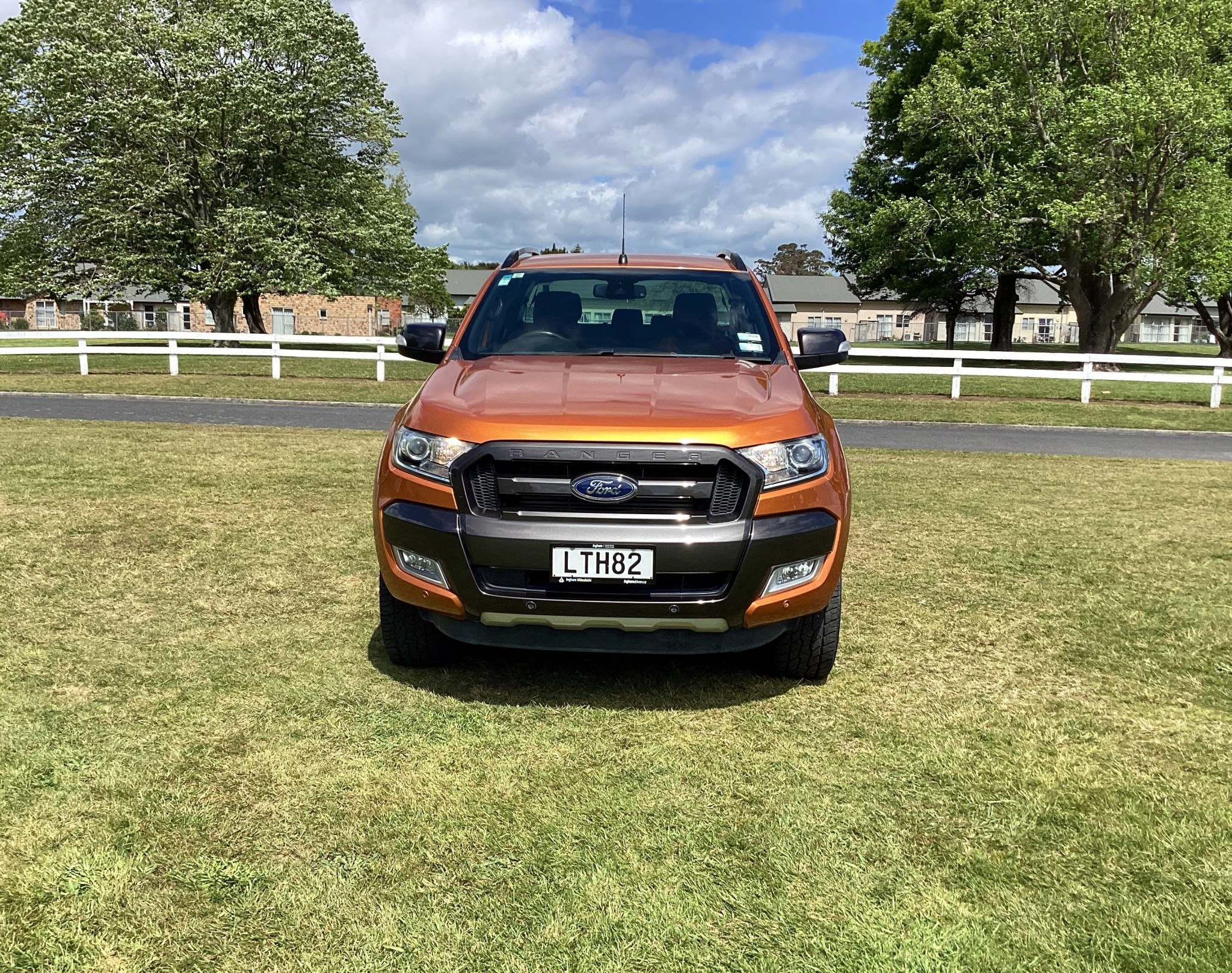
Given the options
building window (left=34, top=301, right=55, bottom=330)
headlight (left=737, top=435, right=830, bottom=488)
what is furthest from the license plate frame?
building window (left=34, top=301, right=55, bottom=330)

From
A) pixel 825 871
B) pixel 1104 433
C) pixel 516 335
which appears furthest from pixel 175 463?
pixel 1104 433

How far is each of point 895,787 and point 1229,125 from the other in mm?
25027

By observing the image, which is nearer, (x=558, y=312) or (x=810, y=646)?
(x=810, y=646)

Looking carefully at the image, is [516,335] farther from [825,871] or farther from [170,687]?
[825,871]

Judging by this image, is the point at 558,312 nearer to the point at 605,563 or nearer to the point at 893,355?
the point at 605,563

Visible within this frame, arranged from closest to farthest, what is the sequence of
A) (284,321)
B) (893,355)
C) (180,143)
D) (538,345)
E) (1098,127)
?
1. (538,345)
2. (893,355)
3. (1098,127)
4. (180,143)
5. (284,321)

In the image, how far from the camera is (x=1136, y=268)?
24.9m

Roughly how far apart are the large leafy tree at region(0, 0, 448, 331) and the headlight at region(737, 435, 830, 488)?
29.3 meters

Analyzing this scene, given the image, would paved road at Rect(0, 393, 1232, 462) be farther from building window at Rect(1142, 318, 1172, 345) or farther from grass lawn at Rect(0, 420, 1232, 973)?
building window at Rect(1142, 318, 1172, 345)

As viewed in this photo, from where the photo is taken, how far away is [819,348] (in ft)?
16.9

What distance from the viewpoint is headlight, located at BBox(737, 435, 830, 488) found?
363cm

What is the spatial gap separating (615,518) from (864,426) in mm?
12781

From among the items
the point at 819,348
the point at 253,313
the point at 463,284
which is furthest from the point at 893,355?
the point at 463,284

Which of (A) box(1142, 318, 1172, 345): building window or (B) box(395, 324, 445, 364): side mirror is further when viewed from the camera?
(A) box(1142, 318, 1172, 345): building window
